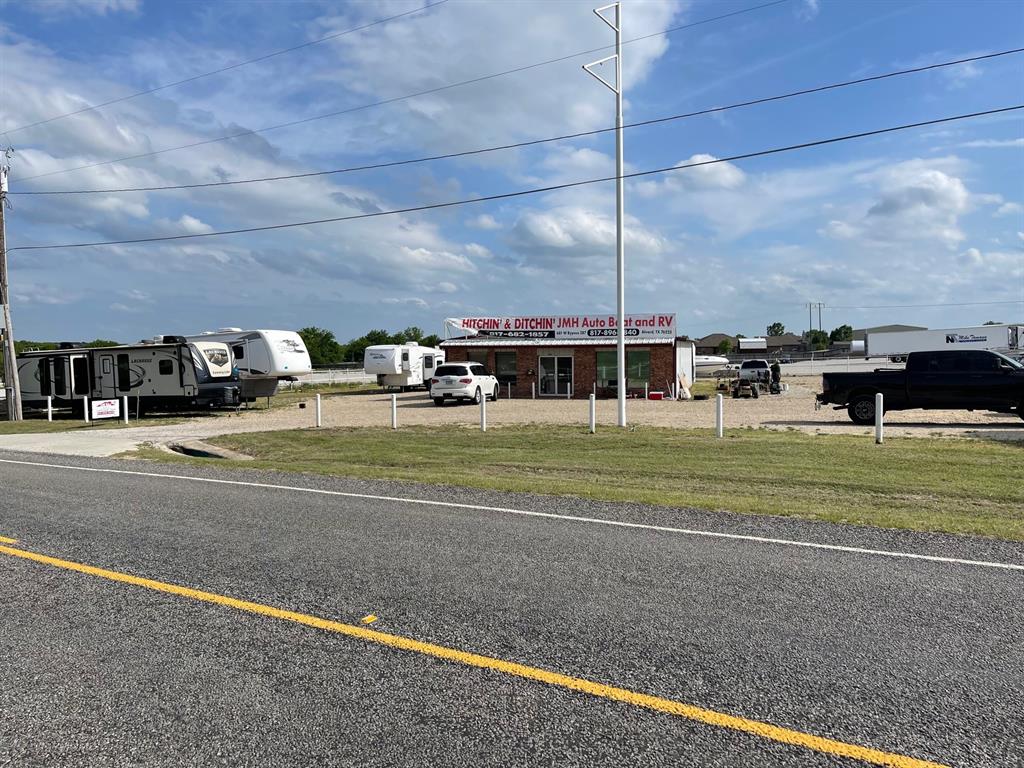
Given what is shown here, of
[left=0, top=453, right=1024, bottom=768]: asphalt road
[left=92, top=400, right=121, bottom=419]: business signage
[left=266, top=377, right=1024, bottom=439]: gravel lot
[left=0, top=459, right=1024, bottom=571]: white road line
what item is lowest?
[left=266, top=377, right=1024, bottom=439]: gravel lot

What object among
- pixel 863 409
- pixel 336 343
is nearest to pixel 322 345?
pixel 336 343

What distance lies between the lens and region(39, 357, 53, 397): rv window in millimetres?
28531

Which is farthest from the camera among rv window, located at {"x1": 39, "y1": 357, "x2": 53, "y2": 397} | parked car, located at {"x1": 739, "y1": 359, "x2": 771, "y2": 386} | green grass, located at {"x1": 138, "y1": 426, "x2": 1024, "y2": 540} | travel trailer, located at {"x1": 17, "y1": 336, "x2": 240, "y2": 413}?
parked car, located at {"x1": 739, "y1": 359, "x2": 771, "y2": 386}

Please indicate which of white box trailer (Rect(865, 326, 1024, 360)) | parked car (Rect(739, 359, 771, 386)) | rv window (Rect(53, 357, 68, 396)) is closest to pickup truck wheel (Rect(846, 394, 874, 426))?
parked car (Rect(739, 359, 771, 386))

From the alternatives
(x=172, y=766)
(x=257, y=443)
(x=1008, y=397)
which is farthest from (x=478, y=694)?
(x=1008, y=397)

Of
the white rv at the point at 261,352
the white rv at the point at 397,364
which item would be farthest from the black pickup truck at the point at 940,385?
the white rv at the point at 397,364

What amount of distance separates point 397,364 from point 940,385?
27230 millimetres

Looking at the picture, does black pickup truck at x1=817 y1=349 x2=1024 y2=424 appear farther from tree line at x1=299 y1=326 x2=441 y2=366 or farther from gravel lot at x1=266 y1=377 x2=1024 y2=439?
tree line at x1=299 y1=326 x2=441 y2=366

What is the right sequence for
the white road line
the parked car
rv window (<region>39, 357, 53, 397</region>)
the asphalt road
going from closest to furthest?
the asphalt road, the white road line, rv window (<region>39, 357, 53, 397</region>), the parked car

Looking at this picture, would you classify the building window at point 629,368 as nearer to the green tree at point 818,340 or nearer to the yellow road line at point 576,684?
the yellow road line at point 576,684

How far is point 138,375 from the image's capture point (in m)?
26.9

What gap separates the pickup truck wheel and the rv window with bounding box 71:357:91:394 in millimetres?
27832

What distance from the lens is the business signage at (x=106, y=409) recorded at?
2378 centimetres

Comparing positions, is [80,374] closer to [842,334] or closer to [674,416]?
[674,416]
